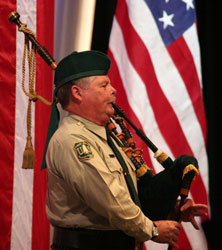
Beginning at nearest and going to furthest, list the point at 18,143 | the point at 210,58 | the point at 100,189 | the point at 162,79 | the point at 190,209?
1. the point at 100,189
2. the point at 190,209
3. the point at 18,143
4. the point at 162,79
5. the point at 210,58

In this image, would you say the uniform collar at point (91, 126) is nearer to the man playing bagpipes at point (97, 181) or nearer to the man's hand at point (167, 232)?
the man playing bagpipes at point (97, 181)

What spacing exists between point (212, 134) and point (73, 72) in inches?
51.1

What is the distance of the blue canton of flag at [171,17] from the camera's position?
2.37 m

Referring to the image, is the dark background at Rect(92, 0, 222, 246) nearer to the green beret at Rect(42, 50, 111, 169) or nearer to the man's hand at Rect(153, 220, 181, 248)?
the green beret at Rect(42, 50, 111, 169)

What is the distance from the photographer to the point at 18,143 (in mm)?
1961

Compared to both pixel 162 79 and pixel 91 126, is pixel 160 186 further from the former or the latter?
pixel 162 79

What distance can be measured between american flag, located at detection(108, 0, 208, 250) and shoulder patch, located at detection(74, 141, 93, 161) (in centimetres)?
93

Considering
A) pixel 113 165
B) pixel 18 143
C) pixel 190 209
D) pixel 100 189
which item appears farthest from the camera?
pixel 18 143

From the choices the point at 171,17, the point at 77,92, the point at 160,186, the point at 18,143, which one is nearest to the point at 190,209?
the point at 160,186

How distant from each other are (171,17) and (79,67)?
1.02m

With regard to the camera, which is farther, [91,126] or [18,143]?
[18,143]

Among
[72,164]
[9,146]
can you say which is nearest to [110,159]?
[72,164]

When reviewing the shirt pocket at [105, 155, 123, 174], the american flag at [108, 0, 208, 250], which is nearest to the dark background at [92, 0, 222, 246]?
the american flag at [108, 0, 208, 250]

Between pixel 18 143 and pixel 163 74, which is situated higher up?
pixel 163 74
